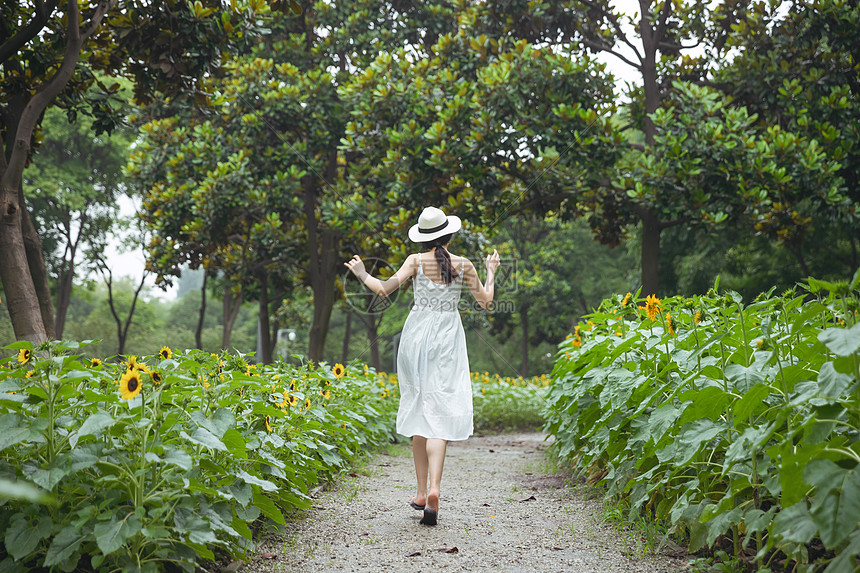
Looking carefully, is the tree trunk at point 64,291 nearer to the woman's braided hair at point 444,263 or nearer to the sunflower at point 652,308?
the woman's braided hair at point 444,263

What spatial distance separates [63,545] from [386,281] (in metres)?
2.40

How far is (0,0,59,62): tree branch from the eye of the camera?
4488 millimetres

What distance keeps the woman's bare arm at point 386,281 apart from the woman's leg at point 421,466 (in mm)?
939

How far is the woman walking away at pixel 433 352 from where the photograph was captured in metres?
4.23

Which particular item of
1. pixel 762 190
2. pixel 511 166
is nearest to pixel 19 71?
pixel 511 166

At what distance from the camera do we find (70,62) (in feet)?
15.7

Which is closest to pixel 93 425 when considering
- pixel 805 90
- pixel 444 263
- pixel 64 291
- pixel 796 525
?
pixel 796 525

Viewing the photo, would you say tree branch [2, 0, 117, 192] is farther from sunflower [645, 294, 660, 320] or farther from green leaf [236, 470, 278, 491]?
sunflower [645, 294, 660, 320]

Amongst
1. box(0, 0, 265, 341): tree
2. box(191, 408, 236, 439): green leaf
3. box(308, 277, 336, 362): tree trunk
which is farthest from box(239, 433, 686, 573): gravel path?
box(308, 277, 336, 362): tree trunk

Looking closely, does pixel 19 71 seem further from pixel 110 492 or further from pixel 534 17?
pixel 534 17

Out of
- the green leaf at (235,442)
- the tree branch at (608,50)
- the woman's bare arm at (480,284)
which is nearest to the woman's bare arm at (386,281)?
the woman's bare arm at (480,284)

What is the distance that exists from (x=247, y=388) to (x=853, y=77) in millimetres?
10700

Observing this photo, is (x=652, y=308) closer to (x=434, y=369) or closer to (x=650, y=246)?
(x=434, y=369)

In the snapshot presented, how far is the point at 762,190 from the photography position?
31.2 ft
